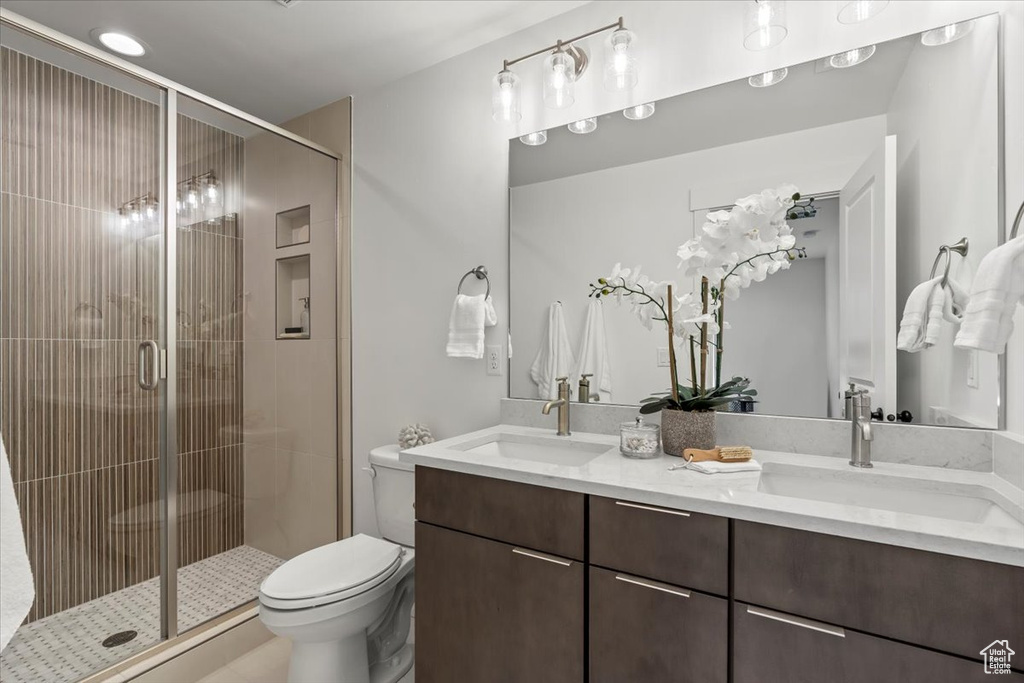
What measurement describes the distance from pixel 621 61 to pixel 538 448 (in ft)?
4.19

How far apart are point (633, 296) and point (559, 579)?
0.89 metres

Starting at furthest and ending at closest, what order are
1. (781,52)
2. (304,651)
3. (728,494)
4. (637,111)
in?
(637,111) → (304,651) → (781,52) → (728,494)

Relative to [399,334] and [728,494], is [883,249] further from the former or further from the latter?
[399,334]

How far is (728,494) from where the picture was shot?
106 centimetres

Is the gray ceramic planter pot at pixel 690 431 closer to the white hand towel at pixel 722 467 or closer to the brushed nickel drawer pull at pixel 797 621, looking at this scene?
the white hand towel at pixel 722 467

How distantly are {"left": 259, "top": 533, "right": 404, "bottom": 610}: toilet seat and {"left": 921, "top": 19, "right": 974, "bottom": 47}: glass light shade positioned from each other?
2.16 metres

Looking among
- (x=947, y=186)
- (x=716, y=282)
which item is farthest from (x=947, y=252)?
(x=716, y=282)

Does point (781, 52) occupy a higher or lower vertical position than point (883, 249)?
higher

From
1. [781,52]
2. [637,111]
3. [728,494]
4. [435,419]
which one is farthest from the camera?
[435,419]

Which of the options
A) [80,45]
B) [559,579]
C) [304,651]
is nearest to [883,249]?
[559,579]

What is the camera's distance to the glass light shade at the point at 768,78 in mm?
1480

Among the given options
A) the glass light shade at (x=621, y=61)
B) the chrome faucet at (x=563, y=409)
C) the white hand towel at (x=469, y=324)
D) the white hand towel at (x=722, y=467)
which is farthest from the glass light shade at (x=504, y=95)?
the white hand towel at (x=722, y=467)

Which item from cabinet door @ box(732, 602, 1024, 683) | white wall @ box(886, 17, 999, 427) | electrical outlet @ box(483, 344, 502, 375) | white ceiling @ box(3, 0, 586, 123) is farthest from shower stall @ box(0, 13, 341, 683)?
white wall @ box(886, 17, 999, 427)

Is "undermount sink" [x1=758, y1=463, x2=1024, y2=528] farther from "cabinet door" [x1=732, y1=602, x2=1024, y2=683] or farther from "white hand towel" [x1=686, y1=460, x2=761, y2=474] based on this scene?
"cabinet door" [x1=732, y1=602, x2=1024, y2=683]
